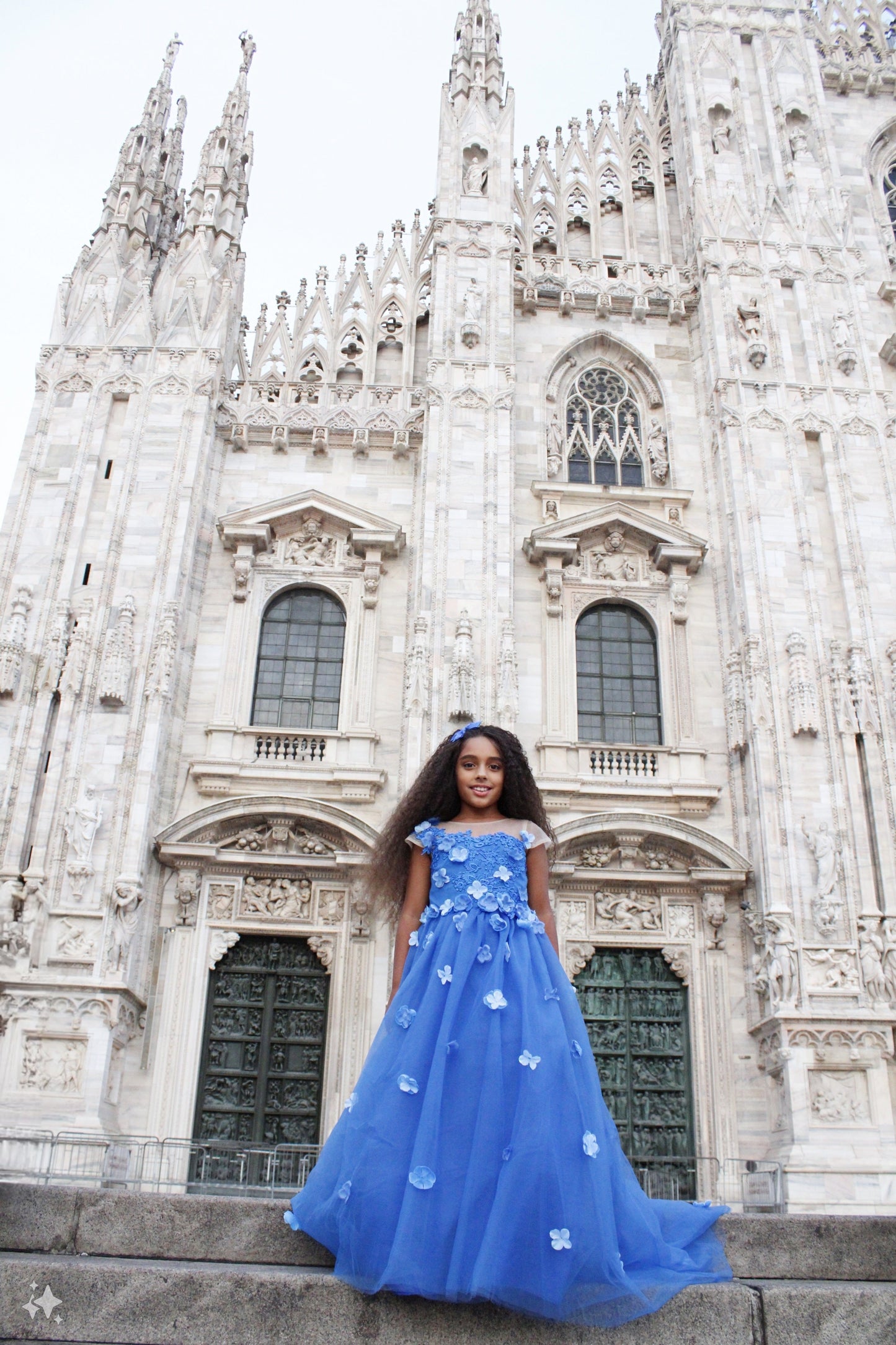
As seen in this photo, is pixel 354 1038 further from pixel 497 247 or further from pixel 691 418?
pixel 497 247

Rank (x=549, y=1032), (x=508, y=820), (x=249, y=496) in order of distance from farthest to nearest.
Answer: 1. (x=249, y=496)
2. (x=508, y=820)
3. (x=549, y=1032)

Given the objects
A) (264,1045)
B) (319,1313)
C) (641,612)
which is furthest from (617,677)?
(319,1313)

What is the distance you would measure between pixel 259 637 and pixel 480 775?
10.8 metres

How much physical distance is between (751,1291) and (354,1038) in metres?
9.24

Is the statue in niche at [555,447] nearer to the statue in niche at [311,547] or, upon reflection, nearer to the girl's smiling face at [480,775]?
Result: the statue in niche at [311,547]

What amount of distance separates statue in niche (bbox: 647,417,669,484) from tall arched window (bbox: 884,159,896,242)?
255 inches

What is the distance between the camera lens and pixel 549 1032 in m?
3.88

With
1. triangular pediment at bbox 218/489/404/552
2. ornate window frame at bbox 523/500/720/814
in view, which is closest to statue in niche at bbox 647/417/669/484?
ornate window frame at bbox 523/500/720/814

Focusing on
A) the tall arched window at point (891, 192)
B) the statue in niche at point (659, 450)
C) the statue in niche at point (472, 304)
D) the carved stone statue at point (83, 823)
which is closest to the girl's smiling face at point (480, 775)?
the carved stone statue at point (83, 823)

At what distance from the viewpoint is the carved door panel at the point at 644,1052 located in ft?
40.1

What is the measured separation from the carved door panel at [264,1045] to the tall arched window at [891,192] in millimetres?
16292

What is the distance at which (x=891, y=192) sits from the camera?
64.2 feet

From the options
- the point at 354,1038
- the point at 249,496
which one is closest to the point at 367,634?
the point at 249,496

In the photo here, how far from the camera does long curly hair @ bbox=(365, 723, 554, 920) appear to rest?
4.79 metres
